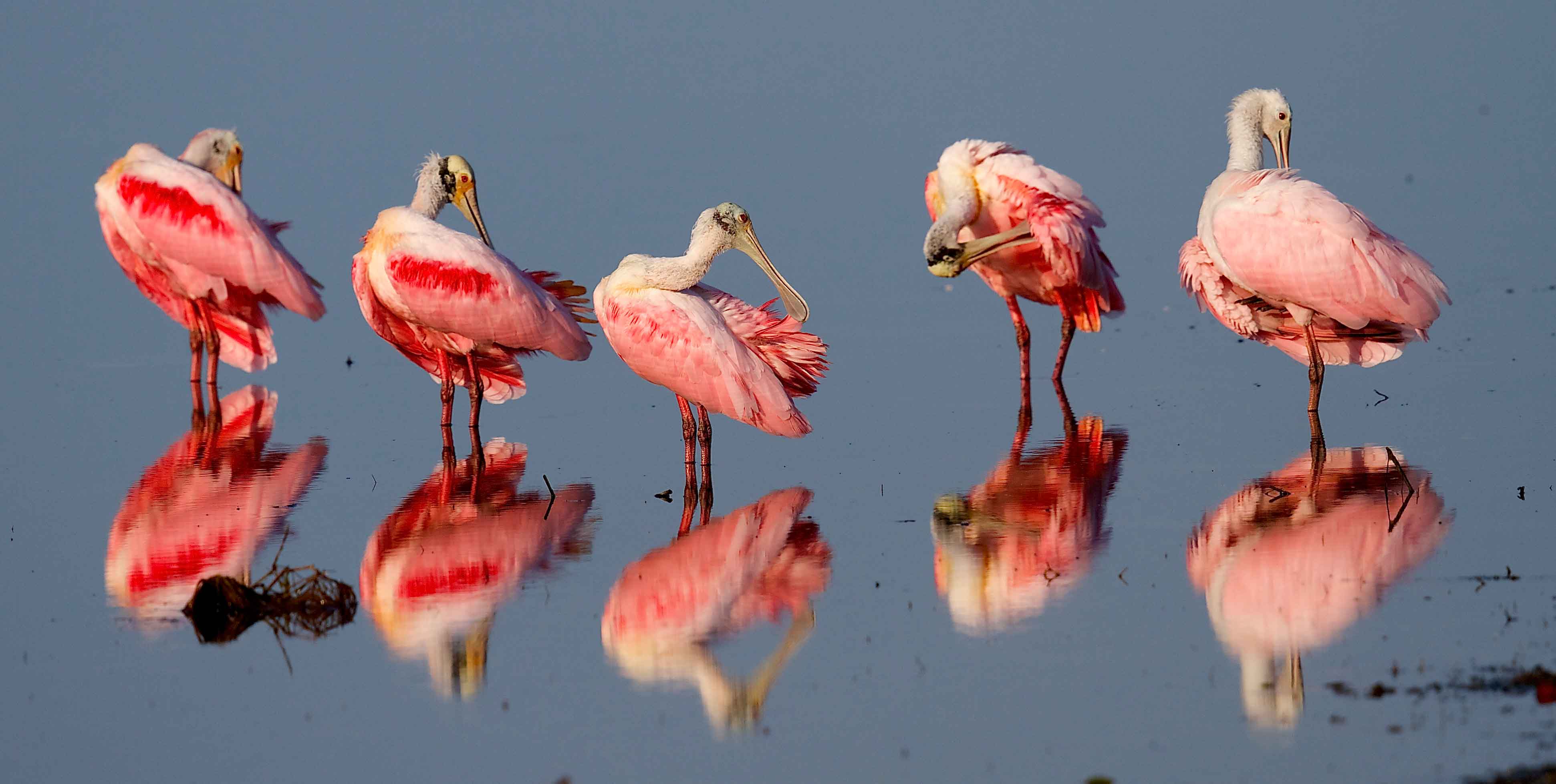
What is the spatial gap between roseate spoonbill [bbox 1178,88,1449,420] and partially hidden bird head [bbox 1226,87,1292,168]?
0.67 meters

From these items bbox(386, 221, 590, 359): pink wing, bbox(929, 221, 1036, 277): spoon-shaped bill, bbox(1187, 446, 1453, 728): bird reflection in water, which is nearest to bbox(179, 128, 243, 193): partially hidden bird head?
bbox(386, 221, 590, 359): pink wing

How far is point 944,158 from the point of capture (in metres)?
14.3

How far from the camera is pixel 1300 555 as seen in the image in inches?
305

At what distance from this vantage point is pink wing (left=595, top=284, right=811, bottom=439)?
9969mm

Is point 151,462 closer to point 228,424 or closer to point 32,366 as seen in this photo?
point 228,424

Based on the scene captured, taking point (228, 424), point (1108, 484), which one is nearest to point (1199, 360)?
point (1108, 484)

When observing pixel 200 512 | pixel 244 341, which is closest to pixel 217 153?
pixel 244 341

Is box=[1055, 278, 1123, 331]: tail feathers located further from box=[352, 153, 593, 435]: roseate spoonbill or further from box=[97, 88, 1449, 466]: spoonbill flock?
box=[352, 153, 593, 435]: roseate spoonbill

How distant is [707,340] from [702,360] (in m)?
0.11

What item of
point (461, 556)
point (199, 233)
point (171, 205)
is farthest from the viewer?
point (171, 205)

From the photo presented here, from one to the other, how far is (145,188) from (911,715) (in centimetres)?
1076

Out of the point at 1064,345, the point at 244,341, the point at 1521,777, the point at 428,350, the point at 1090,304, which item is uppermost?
the point at 244,341

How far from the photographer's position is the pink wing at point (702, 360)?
9969 millimetres

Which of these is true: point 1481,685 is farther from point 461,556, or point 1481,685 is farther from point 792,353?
point 792,353
